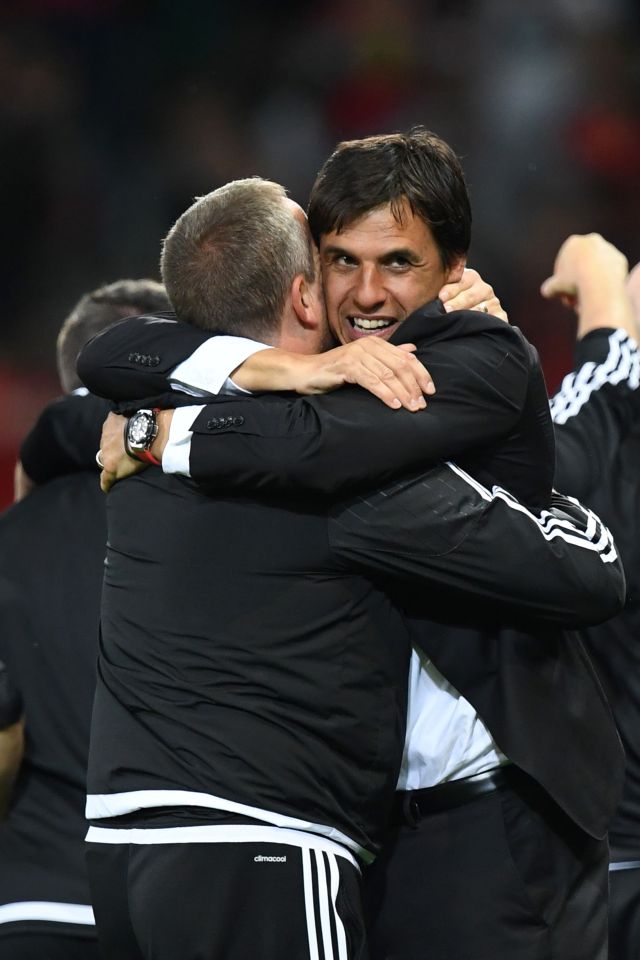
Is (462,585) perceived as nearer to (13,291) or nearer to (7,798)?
(7,798)

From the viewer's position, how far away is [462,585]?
1.84m

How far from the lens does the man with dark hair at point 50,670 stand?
2.64m

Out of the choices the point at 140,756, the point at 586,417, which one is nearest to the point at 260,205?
the point at 140,756

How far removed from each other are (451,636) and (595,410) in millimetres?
953

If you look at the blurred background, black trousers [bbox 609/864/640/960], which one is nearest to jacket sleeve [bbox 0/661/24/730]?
black trousers [bbox 609/864/640/960]

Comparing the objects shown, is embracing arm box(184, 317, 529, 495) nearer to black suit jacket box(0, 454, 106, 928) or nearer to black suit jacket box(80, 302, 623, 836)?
black suit jacket box(80, 302, 623, 836)

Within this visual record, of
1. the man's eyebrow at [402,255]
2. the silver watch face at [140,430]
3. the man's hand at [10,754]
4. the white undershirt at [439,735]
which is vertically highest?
the man's eyebrow at [402,255]

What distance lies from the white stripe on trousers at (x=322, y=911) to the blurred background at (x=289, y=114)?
4.90 m

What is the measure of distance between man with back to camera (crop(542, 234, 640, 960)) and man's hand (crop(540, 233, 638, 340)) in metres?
0.08

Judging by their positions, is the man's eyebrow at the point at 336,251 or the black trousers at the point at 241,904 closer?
the black trousers at the point at 241,904

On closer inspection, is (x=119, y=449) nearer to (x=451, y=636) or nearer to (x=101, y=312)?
(x=451, y=636)

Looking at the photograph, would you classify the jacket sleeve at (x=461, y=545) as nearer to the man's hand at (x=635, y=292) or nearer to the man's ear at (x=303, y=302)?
the man's ear at (x=303, y=302)

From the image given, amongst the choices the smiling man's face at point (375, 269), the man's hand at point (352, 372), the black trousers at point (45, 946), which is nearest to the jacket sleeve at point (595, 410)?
the smiling man's face at point (375, 269)

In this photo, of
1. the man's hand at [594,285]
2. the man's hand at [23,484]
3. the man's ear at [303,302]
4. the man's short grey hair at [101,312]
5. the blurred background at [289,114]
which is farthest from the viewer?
the blurred background at [289,114]
